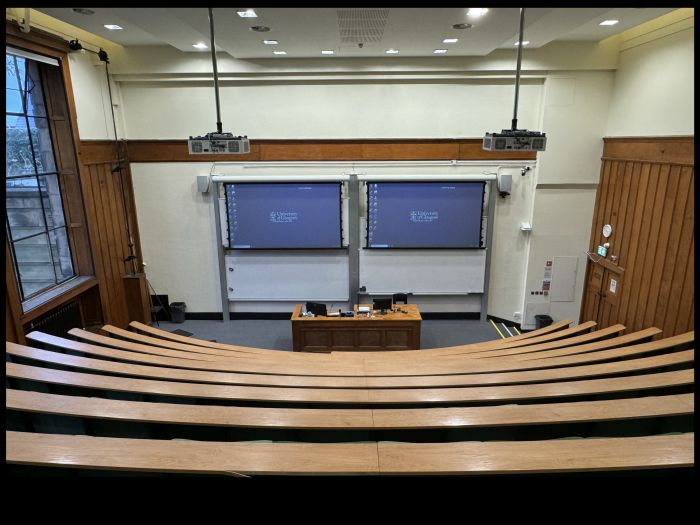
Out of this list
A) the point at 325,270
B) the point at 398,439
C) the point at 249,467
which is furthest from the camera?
the point at 325,270

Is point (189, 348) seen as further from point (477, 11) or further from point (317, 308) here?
point (477, 11)

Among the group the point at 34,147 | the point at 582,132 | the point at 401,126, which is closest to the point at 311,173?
the point at 401,126

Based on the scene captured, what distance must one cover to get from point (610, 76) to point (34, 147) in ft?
26.7

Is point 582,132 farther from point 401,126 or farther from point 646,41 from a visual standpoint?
point 401,126

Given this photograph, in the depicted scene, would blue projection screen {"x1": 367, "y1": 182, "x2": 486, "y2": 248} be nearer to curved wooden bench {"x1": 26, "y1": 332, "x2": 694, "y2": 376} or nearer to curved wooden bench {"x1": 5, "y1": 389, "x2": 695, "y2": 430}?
curved wooden bench {"x1": 26, "y1": 332, "x2": 694, "y2": 376}

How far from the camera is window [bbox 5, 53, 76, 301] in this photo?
4914 millimetres

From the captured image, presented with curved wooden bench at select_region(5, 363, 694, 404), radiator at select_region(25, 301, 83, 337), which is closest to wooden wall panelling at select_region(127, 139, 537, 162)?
radiator at select_region(25, 301, 83, 337)

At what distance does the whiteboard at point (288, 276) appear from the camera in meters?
7.21

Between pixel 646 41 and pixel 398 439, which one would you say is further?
pixel 646 41

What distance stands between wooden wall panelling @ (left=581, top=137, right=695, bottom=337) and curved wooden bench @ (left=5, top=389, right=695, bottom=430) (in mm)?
3197

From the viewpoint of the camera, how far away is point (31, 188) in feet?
17.2

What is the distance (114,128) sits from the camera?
6.53m

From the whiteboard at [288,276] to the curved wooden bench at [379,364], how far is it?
3.64m

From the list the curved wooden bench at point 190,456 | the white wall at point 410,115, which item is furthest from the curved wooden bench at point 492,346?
the curved wooden bench at point 190,456
